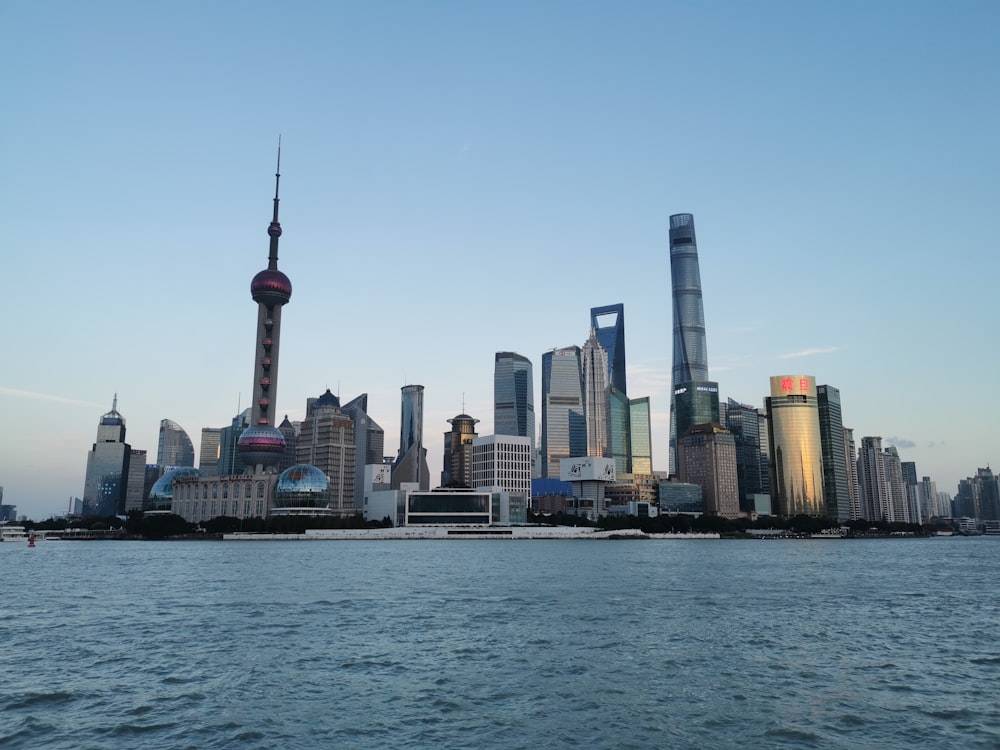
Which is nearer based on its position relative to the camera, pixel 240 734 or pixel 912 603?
pixel 240 734

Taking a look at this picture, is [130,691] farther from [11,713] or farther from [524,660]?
[524,660]

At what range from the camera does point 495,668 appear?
3881cm

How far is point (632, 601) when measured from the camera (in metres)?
67.6

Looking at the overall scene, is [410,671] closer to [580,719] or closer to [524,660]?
[524,660]

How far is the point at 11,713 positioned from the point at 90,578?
70.7 m

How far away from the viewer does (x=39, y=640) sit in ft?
156

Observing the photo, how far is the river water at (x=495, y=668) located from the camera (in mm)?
28328

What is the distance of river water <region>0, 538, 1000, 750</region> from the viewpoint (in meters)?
28.3

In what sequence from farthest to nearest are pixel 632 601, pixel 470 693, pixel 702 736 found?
1. pixel 632 601
2. pixel 470 693
3. pixel 702 736

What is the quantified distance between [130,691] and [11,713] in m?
4.82

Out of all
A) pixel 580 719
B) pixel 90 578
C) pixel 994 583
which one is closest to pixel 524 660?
pixel 580 719

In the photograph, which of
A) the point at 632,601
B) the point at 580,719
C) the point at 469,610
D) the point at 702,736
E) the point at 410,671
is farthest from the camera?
the point at 632,601

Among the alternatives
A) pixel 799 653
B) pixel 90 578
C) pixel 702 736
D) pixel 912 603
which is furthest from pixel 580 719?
pixel 90 578

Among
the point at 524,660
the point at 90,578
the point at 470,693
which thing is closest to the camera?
the point at 470,693
